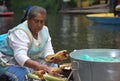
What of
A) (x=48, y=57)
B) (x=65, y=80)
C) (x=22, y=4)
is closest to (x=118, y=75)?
(x=65, y=80)

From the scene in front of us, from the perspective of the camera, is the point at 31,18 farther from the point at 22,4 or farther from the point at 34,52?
the point at 22,4

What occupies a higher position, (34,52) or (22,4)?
(34,52)

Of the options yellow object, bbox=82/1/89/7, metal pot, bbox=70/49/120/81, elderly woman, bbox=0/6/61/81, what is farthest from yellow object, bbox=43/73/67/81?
yellow object, bbox=82/1/89/7

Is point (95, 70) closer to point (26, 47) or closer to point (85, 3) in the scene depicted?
point (26, 47)

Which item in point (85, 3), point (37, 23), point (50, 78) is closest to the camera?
point (50, 78)

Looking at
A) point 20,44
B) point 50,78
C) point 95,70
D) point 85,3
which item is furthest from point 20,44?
point 85,3

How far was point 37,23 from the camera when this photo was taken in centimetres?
Result: 477

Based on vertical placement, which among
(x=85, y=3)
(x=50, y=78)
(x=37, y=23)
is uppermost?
(x=37, y=23)

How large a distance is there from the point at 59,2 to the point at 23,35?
101 ft

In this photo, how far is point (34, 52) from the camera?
503 cm

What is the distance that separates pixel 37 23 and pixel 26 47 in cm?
30

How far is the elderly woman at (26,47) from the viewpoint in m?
4.75

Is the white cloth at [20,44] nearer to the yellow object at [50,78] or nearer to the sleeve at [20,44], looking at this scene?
the sleeve at [20,44]

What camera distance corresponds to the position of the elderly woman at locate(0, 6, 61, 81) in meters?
4.75
